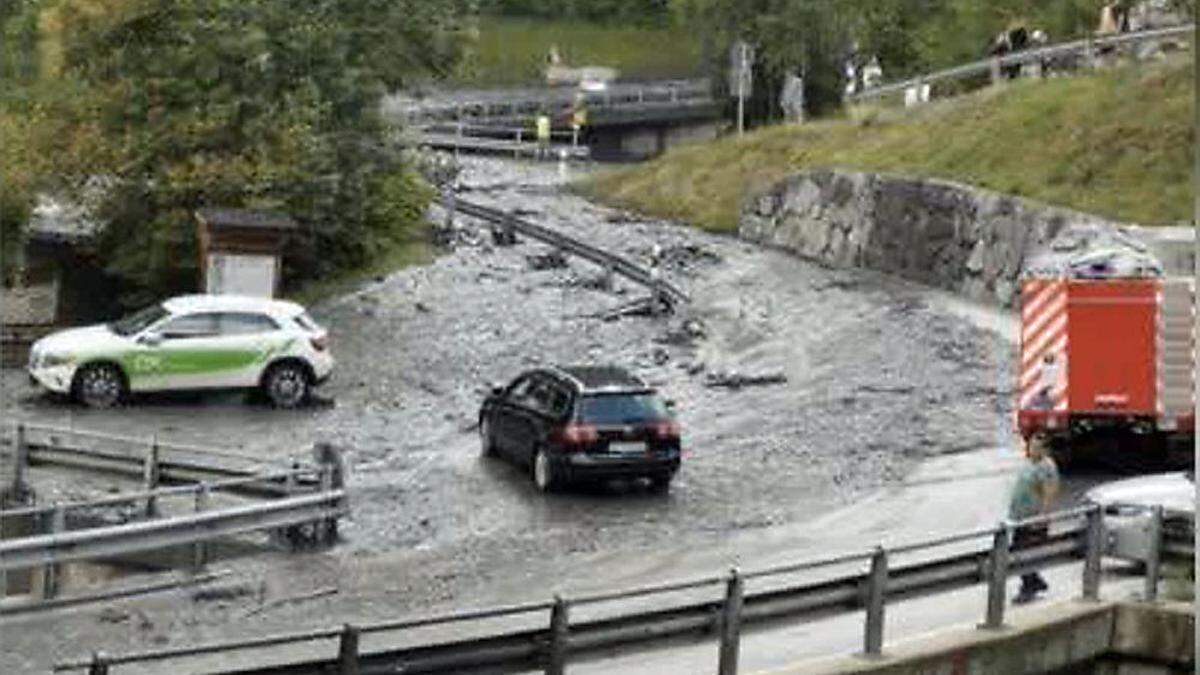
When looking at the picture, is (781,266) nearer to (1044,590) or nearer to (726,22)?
(726,22)

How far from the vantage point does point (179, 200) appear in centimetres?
4022

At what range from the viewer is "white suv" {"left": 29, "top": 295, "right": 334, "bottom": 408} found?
99.0ft

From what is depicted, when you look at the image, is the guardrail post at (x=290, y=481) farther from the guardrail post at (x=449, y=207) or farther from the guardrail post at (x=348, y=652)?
the guardrail post at (x=449, y=207)

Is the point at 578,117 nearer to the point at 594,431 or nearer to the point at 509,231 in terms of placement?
the point at 509,231

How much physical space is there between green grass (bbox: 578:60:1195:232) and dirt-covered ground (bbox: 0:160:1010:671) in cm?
323

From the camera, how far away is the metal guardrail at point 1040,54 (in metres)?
45.2

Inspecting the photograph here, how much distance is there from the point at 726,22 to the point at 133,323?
40585 mm

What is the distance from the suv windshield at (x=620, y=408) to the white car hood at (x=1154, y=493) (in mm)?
6257

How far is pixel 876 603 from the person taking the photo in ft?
46.0

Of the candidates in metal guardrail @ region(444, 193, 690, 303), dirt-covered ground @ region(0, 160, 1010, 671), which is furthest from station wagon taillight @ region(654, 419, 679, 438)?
metal guardrail @ region(444, 193, 690, 303)

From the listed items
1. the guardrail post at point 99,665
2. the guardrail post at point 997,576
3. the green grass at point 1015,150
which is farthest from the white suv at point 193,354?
the guardrail post at point 99,665

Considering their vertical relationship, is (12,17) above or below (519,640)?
above

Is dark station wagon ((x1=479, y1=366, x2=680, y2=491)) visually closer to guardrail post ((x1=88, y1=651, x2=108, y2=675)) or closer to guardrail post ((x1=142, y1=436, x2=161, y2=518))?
guardrail post ((x1=142, y1=436, x2=161, y2=518))

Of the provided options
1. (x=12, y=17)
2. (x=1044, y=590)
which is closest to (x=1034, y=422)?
(x=1044, y=590)
